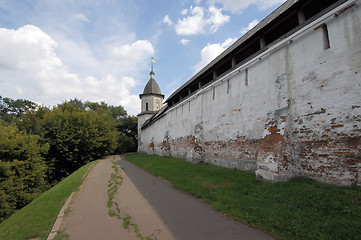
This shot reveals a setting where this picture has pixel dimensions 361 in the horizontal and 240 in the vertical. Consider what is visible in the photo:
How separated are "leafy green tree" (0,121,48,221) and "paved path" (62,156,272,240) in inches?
254

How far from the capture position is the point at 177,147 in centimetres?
1605

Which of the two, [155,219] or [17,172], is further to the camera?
[17,172]

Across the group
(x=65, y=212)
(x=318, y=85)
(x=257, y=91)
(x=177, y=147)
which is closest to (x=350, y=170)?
(x=318, y=85)

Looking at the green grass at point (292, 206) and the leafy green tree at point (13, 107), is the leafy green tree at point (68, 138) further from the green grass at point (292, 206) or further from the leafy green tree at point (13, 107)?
the leafy green tree at point (13, 107)

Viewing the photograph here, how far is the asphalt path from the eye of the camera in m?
3.19

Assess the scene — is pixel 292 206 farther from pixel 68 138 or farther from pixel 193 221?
pixel 68 138

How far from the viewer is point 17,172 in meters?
10.6

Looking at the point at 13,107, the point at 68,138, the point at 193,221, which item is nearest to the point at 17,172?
the point at 68,138

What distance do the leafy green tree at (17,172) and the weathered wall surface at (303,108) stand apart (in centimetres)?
1195

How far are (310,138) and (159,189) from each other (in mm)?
5751

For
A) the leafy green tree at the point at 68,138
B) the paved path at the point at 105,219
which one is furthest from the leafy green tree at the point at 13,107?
the paved path at the point at 105,219

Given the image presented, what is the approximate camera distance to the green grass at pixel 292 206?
2.98m

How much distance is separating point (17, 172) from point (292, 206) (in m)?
14.8

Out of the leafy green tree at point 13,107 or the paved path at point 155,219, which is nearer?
the paved path at point 155,219
